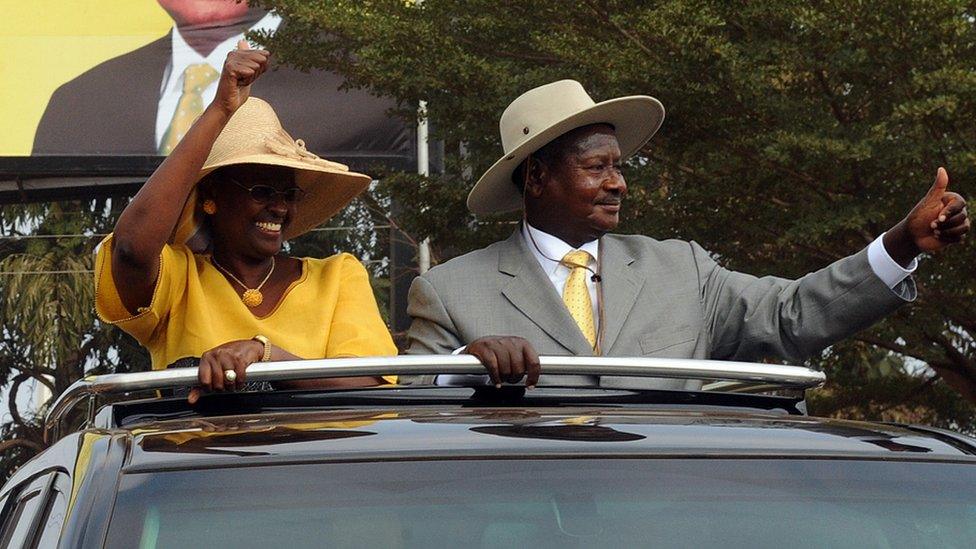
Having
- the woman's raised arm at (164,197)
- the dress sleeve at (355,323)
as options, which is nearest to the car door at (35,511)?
the woman's raised arm at (164,197)

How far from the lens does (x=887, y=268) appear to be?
3.90 m

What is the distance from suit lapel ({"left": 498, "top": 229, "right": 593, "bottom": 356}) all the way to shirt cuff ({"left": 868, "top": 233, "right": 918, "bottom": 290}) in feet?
2.21

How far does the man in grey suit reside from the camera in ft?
12.9

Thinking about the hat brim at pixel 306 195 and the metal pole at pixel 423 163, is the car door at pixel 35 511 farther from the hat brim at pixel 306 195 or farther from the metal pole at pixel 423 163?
the metal pole at pixel 423 163

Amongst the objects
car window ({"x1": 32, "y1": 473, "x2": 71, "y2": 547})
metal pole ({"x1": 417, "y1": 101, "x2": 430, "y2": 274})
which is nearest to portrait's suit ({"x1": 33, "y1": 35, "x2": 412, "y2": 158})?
metal pole ({"x1": 417, "y1": 101, "x2": 430, "y2": 274})

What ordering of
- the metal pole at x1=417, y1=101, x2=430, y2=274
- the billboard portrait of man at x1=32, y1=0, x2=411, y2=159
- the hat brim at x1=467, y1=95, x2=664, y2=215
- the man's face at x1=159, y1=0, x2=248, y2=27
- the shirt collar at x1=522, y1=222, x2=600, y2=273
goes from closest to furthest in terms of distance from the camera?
the shirt collar at x1=522, y1=222, x2=600, y2=273
the hat brim at x1=467, y1=95, x2=664, y2=215
the metal pole at x1=417, y1=101, x2=430, y2=274
the man's face at x1=159, y1=0, x2=248, y2=27
the billboard portrait of man at x1=32, y1=0, x2=411, y2=159

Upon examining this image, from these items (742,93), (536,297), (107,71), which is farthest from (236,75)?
(107,71)

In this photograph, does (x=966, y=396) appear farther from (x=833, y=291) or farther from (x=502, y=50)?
(x=833, y=291)

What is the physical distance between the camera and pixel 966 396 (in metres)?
10.8

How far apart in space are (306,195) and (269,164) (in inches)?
19.2

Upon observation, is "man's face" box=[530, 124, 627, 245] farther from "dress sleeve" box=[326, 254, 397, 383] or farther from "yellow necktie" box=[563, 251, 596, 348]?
"dress sleeve" box=[326, 254, 397, 383]

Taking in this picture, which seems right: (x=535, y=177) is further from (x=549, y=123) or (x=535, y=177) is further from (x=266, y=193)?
(x=266, y=193)

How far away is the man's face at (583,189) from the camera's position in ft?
14.5

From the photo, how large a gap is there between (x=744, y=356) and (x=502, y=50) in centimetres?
531
